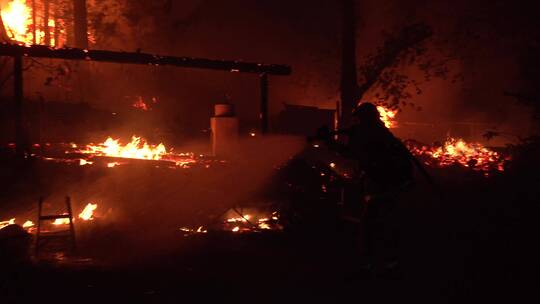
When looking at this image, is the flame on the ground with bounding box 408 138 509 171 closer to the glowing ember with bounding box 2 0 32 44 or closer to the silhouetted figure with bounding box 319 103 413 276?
the silhouetted figure with bounding box 319 103 413 276

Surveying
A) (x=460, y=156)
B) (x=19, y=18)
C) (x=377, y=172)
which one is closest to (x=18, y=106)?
(x=377, y=172)

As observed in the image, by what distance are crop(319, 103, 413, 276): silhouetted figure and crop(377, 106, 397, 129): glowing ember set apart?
1950cm

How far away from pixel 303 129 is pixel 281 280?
1311 cm

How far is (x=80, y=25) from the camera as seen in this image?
24.4m

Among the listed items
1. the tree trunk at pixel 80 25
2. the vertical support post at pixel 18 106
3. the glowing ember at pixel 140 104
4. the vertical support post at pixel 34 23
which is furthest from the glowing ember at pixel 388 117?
the vertical support post at pixel 18 106

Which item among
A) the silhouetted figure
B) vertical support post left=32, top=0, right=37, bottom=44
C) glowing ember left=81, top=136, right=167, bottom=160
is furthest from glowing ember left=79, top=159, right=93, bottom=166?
vertical support post left=32, top=0, right=37, bottom=44

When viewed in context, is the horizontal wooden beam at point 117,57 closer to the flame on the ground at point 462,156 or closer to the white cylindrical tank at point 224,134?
the white cylindrical tank at point 224,134

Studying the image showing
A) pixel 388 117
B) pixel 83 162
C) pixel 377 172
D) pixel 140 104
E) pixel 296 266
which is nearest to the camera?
pixel 377 172

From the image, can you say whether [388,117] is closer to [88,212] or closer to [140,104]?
[140,104]

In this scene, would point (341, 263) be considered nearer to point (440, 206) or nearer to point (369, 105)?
point (369, 105)

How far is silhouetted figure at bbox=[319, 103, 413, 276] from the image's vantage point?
266 inches

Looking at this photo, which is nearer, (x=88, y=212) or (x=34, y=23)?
(x=88, y=212)

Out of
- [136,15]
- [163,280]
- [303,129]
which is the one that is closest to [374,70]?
[303,129]

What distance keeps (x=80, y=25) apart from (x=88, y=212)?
15.7m
